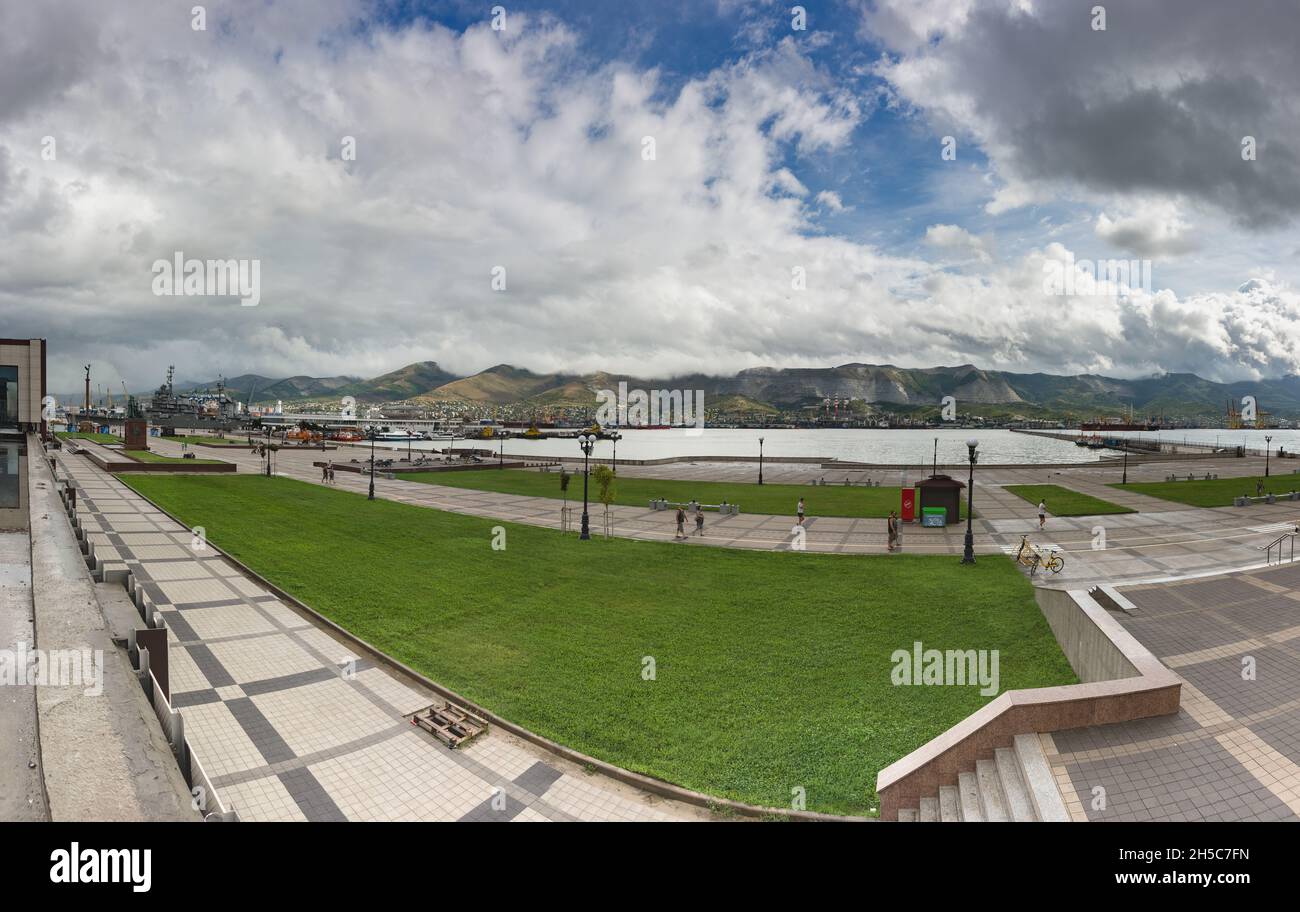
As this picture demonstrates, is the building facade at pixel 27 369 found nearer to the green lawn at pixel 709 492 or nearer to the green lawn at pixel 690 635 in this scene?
the green lawn at pixel 709 492

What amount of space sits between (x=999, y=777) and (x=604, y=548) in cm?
1814

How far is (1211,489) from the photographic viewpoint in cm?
4184

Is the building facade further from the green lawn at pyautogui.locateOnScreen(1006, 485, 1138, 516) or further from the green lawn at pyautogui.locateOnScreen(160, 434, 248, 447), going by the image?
the green lawn at pyautogui.locateOnScreen(1006, 485, 1138, 516)

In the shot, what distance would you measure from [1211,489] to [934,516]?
27512mm

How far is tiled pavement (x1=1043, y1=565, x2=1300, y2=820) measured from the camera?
6105 mm

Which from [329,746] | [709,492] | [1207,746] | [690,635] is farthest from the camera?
[709,492]

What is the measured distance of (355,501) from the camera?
3716cm

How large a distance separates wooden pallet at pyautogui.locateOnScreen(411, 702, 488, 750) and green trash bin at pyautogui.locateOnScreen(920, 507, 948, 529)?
25.5 metres

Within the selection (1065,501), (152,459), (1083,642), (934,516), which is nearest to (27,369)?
(152,459)

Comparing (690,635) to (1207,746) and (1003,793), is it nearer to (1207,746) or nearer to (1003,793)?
(1003,793)

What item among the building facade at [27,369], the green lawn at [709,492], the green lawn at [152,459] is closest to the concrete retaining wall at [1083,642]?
the green lawn at [709,492]

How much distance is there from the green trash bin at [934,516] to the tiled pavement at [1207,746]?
61.8 feet
